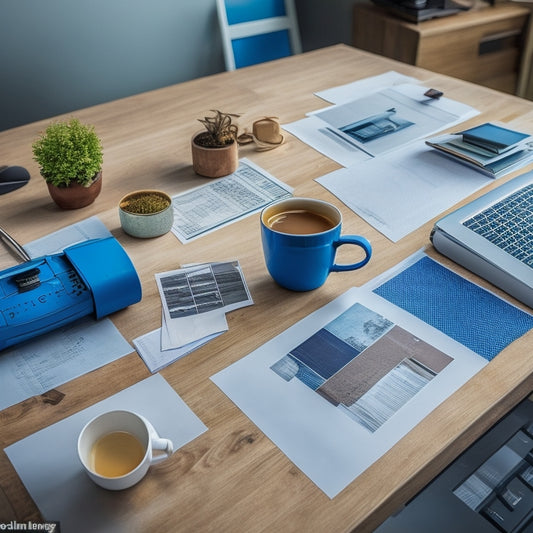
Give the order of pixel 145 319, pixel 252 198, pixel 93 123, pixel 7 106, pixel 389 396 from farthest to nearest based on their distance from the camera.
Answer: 1. pixel 7 106
2. pixel 93 123
3. pixel 252 198
4. pixel 145 319
5. pixel 389 396

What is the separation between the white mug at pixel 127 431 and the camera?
534 millimetres

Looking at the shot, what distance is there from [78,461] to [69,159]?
0.54 m

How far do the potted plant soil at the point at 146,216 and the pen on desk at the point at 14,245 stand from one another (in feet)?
0.54

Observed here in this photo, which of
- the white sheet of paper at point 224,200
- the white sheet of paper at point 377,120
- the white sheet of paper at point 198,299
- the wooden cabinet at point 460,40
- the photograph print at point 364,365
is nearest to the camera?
the photograph print at point 364,365

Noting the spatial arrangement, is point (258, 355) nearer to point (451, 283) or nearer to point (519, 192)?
point (451, 283)

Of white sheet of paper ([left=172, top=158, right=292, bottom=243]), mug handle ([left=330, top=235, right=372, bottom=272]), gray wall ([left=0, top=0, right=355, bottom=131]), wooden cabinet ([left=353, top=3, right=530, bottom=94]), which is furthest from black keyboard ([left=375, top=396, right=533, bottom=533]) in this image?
gray wall ([left=0, top=0, right=355, bottom=131])

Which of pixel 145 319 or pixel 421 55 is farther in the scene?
pixel 421 55

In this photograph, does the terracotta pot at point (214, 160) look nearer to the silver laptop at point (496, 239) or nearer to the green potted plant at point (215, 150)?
the green potted plant at point (215, 150)

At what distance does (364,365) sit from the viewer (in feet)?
2.23

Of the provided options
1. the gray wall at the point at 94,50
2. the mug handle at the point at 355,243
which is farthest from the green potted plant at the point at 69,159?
the gray wall at the point at 94,50

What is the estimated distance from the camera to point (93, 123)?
4.26ft

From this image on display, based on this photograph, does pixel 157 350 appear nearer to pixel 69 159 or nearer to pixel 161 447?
pixel 161 447

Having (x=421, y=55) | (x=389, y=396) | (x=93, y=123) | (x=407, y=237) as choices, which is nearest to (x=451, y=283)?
(x=407, y=237)

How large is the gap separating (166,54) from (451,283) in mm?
2123
